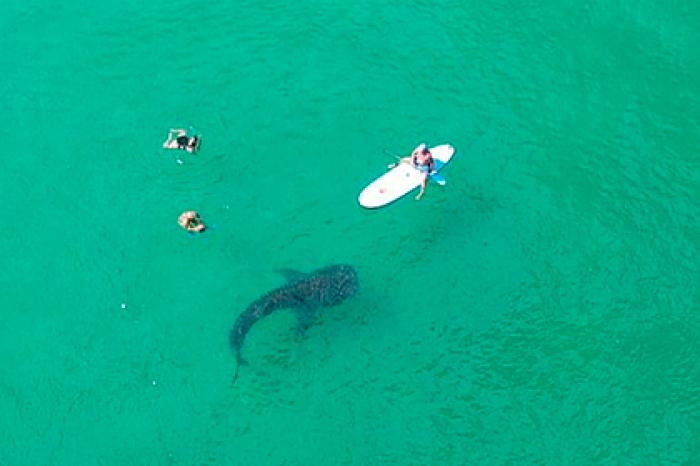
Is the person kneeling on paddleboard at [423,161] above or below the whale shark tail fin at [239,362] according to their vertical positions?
above

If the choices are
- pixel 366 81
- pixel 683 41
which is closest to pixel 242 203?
pixel 366 81

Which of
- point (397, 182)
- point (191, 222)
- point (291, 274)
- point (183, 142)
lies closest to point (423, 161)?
point (397, 182)

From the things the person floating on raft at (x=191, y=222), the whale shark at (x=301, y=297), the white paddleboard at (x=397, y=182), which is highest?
the white paddleboard at (x=397, y=182)

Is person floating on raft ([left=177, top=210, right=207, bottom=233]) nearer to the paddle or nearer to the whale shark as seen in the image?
the whale shark

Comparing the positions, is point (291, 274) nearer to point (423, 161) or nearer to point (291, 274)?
point (291, 274)

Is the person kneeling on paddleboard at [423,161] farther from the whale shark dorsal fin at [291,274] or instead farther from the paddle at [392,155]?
the whale shark dorsal fin at [291,274]

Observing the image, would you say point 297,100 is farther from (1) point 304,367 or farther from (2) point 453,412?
(2) point 453,412

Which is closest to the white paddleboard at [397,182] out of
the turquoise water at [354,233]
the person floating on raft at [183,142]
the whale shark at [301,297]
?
the turquoise water at [354,233]
